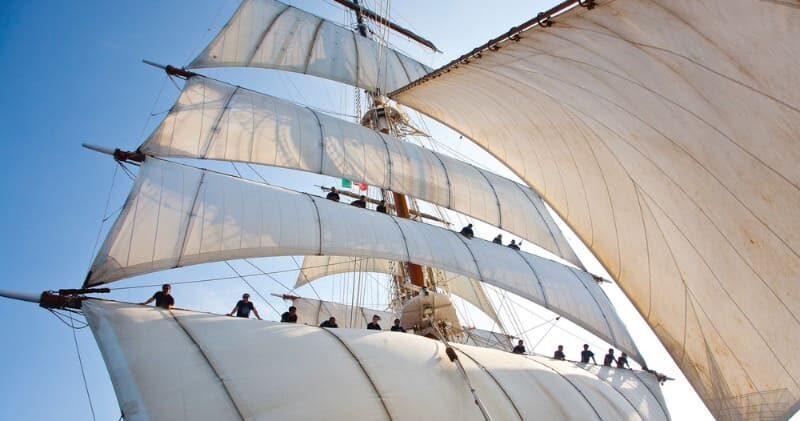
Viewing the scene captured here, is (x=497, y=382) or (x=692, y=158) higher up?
(x=692, y=158)

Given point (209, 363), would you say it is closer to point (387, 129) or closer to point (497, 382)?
point (497, 382)

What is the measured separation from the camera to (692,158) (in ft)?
18.3

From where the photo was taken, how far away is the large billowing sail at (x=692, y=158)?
4.24 meters

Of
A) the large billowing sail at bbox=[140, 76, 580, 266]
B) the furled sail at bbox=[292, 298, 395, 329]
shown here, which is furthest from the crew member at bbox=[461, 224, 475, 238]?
the furled sail at bbox=[292, 298, 395, 329]

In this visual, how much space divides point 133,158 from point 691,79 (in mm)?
8964

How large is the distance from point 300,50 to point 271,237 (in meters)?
9.22

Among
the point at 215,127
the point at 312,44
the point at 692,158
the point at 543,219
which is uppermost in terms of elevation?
the point at 312,44

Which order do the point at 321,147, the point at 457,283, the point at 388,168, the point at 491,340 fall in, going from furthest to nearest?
the point at 457,283 < the point at 491,340 < the point at 388,168 < the point at 321,147

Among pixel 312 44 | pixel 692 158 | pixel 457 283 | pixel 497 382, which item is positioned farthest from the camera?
pixel 457 283

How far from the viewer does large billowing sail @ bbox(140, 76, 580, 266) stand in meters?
11.0

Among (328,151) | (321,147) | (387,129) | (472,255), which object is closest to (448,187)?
(472,255)

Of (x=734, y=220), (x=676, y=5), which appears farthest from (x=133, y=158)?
(x=734, y=220)

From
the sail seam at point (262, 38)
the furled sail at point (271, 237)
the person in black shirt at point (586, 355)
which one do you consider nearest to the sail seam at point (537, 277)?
the furled sail at point (271, 237)

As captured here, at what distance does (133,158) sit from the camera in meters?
9.10
